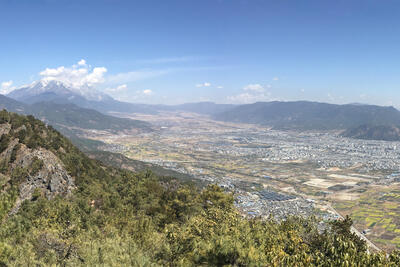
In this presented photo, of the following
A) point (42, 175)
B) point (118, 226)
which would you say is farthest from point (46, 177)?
point (118, 226)

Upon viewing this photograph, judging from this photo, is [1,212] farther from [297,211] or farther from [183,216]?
[297,211]

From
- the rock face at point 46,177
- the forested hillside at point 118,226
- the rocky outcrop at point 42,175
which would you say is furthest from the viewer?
the rock face at point 46,177

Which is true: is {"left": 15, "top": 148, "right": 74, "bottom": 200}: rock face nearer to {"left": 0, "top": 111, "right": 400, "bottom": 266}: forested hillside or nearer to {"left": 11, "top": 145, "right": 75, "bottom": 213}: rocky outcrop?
{"left": 11, "top": 145, "right": 75, "bottom": 213}: rocky outcrop

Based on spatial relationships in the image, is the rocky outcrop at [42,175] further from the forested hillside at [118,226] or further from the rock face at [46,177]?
the forested hillside at [118,226]

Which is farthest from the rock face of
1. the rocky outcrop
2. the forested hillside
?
the forested hillside

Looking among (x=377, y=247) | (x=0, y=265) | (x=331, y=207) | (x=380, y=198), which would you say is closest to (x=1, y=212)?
(x=0, y=265)

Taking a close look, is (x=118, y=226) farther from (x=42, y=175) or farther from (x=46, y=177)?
(x=42, y=175)

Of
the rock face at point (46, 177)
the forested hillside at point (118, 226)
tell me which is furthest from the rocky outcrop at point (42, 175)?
the forested hillside at point (118, 226)

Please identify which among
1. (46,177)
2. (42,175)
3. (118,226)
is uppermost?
(42,175)
